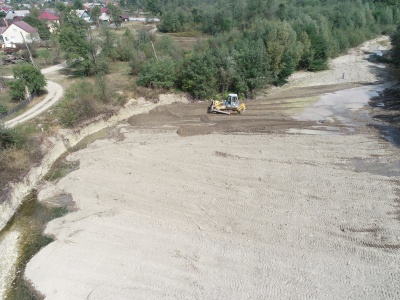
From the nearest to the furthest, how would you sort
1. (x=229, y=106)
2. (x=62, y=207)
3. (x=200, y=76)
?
(x=62, y=207) → (x=229, y=106) → (x=200, y=76)

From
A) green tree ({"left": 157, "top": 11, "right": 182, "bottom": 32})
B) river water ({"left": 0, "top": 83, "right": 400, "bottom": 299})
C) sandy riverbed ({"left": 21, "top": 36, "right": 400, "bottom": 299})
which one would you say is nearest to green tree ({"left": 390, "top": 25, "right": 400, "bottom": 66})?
river water ({"left": 0, "top": 83, "right": 400, "bottom": 299})

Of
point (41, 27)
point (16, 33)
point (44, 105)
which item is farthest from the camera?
point (41, 27)

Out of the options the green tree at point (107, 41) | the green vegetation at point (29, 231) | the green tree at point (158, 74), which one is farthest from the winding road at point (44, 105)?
the green tree at point (107, 41)

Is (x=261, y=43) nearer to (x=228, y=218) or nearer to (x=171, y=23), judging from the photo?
(x=228, y=218)

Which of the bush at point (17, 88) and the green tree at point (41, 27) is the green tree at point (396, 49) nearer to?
the bush at point (17, 88)

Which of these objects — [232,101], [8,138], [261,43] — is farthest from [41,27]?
[8,138]

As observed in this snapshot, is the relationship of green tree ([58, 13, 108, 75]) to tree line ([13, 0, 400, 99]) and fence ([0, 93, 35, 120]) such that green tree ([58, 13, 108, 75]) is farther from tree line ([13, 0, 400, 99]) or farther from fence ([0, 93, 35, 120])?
fence ([0, 93, 35, 120])
